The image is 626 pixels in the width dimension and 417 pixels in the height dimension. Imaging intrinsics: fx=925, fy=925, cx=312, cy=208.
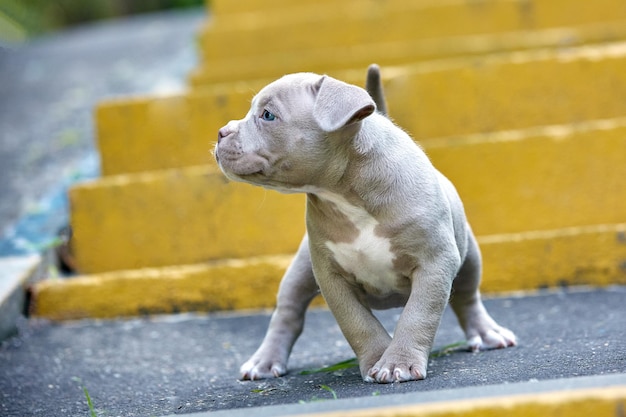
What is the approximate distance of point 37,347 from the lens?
4523mm

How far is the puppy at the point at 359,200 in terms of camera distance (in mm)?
3100

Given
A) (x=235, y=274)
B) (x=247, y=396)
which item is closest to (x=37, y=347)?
(x=235, y=274)

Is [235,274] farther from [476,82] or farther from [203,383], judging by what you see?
[476,82]

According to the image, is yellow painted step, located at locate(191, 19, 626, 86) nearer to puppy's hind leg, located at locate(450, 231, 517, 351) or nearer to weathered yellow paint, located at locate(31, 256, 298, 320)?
weathered yellow paint, located at locate(31, 256, 298, 320)

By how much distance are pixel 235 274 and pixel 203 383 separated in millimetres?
1568

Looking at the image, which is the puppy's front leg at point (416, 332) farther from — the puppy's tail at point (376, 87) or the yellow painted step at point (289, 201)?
the yellow painted step at point (289, 201)

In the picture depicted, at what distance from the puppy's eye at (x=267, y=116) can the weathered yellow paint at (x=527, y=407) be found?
115cm

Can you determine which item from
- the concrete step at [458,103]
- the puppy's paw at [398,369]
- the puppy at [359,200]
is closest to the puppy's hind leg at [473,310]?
the puppy at [359,200]

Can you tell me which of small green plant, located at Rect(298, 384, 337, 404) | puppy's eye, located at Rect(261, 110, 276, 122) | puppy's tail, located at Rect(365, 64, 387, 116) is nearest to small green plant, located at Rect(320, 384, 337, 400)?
small green plant, located at Rect(298, 384, 337, 404)

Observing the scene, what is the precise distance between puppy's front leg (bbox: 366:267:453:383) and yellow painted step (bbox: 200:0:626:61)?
16.2 ft

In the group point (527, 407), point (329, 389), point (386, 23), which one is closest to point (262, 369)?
point (329, 389)

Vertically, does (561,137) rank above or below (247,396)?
above

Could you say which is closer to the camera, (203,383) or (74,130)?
(203,383)

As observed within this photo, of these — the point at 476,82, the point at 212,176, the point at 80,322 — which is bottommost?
the point at 80,322
